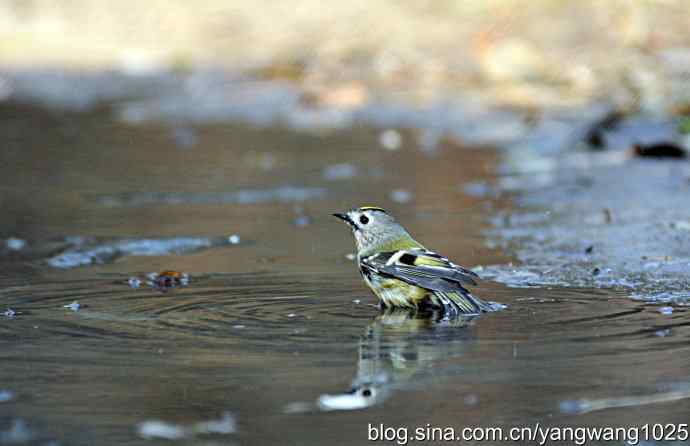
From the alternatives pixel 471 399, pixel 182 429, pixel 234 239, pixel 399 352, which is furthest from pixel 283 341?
pixel 234 239

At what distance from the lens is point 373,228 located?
24.3 ft

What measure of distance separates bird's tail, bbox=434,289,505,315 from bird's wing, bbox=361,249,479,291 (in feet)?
0.13

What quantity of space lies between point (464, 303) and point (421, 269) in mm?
311

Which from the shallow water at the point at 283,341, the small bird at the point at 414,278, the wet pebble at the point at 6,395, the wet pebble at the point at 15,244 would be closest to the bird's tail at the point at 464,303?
the small bird at the point at 414,278

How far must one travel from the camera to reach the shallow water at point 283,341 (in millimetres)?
4582

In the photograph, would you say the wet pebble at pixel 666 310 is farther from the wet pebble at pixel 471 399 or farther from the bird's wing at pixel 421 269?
the wet pebble at pixel 471 399

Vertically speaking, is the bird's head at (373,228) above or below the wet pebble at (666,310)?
above

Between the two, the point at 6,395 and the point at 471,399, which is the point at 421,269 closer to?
the point at 471,399

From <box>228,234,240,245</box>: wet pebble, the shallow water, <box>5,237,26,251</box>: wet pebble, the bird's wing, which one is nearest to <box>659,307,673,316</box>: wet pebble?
the shallow water

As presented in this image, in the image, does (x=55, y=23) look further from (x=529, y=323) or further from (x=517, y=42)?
(x=529, y=323)

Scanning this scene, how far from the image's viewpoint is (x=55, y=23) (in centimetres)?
2523

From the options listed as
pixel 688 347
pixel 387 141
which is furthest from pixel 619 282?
pixel 387 141

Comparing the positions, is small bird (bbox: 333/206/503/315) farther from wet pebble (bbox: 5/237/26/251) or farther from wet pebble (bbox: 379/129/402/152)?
wet pebble (bbox: 379/129/402/152)

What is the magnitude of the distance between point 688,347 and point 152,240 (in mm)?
4587
